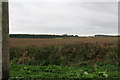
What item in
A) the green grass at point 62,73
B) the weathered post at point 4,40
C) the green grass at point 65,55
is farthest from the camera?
the green grass at point 65,55

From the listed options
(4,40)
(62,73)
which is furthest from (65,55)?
(4,40)

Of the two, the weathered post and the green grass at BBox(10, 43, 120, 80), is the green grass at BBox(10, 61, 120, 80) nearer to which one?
the weathered post

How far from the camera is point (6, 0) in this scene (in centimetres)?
520

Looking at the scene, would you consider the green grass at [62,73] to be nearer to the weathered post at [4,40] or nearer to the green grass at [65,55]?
the weathered post at [4,40]

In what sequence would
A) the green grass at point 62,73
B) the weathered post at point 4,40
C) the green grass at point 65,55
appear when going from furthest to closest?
the green grass at point 65,55
the green grass at point 62,73
the weathered post at point 4,40

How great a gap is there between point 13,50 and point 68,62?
423 centimetres

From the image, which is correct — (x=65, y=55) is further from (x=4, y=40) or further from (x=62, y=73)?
(x=4, y=40)

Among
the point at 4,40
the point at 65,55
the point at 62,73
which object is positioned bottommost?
the point at 62,73

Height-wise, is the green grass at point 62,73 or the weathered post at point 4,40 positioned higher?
the weathered post at point 4,40

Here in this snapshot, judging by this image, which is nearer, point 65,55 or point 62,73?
point 62,73

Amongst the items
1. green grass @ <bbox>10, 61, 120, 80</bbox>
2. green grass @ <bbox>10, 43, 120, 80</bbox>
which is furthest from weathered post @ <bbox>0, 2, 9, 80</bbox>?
green grass @ <bbox>10, 43, 120, 80</bbox>

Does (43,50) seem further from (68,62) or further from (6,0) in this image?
(6,0)

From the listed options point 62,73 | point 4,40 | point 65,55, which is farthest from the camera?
point 65,55

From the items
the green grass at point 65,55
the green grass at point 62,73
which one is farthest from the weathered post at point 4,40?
the green grass at point 65,55
